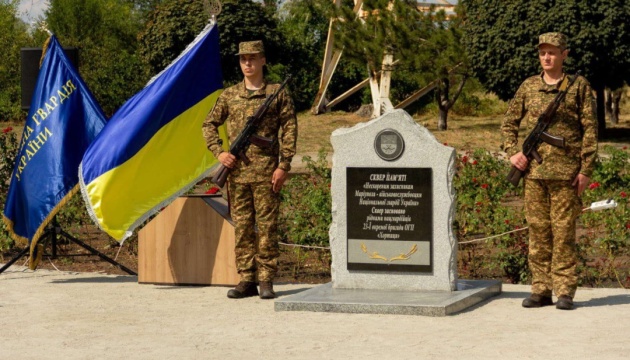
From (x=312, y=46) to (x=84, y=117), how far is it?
35483 millimetres

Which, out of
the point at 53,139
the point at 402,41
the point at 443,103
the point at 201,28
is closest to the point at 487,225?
the point at 53,139

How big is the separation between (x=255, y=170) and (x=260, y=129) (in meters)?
0.31

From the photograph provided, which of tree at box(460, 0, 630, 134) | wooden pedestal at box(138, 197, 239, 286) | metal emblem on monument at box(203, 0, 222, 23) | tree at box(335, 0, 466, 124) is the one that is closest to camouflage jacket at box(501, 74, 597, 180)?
wooden pedestal at box(138, 197, 239, 286)

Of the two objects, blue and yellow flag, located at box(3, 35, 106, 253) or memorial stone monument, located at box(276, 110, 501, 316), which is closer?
memorial stone monument, located at box(276, 110, 501, 316)

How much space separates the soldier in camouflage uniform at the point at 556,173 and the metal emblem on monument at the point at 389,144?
0.86 m

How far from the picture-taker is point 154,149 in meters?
9.66

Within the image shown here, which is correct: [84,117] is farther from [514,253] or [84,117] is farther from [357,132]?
[514,253]

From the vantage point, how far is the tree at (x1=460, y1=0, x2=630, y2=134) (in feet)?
90.2

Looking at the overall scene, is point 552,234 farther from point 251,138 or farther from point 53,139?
point 53,139

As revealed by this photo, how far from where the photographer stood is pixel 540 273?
823 centimetres

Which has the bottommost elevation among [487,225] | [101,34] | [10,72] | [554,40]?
[487,225]

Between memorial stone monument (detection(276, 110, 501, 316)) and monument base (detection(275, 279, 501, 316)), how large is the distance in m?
0.01

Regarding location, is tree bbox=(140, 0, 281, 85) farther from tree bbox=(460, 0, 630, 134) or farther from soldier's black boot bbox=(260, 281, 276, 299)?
soldier's black boot bbox=(260, 281, 276, 299)

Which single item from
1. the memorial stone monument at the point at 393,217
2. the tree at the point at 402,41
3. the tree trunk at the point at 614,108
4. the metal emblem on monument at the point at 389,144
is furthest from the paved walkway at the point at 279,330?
the tree trunk at the point at 614,108
